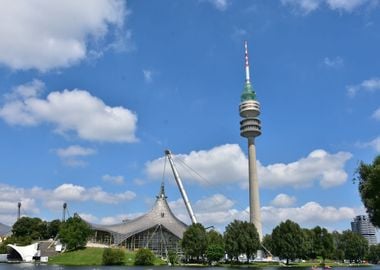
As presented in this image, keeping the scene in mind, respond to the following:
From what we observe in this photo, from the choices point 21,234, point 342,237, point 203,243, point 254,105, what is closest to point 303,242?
point 203,243

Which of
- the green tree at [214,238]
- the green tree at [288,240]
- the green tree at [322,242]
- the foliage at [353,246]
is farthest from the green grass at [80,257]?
the foliage at [353,246]

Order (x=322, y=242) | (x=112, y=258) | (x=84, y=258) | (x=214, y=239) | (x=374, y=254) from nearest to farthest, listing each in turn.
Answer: (x=214, y=239) < (x=112, y=258) < (x=322, y=242) < (x=84, y=258) < (x=374, y=254)

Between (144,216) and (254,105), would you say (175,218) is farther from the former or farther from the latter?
(254,105)

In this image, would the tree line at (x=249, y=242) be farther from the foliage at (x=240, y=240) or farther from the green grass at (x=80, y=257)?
the green grass at (x=80, y=257)

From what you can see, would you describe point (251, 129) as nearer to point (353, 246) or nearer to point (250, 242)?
point (353, 246)

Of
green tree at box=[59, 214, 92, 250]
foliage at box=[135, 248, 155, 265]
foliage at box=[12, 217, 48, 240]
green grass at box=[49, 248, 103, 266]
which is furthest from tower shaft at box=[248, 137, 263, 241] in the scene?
foliage at box=[12, 217, 48, 240]

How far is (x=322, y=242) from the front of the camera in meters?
115

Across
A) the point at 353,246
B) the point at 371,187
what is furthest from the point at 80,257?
the point at 371,187

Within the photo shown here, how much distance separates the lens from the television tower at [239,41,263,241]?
164 metres

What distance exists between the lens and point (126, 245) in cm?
15825

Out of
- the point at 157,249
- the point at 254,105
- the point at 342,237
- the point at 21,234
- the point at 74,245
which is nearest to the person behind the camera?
the point at 74,245

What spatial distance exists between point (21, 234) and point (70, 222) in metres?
37.1

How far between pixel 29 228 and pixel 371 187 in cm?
14452

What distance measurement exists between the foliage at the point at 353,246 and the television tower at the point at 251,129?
3005cm
